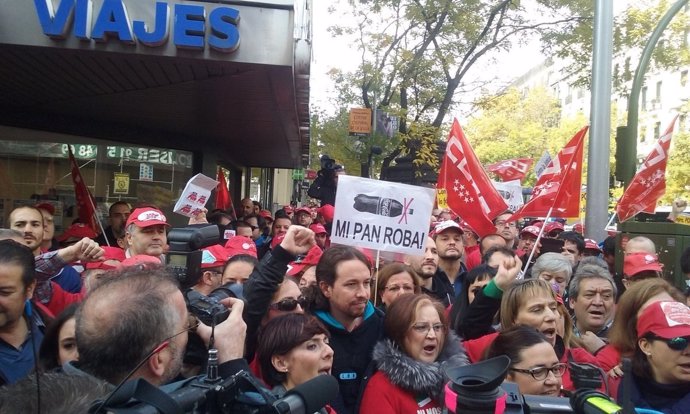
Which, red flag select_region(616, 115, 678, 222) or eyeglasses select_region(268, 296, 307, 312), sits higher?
red flag select_region(616, 115, 678, 222)

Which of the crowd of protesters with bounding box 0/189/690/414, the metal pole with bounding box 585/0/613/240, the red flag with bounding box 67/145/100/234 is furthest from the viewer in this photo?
the metal pole with bounding box 585/0/613/240

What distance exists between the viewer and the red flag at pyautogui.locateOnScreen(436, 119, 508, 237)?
20.5ft

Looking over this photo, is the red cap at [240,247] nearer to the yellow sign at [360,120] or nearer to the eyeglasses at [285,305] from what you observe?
the eyeglasses at [285,305]

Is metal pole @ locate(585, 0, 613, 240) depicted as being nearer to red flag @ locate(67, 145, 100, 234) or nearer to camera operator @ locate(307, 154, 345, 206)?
camera operator @ locate(307, 154, 345, 206)

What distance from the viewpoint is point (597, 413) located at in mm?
1434

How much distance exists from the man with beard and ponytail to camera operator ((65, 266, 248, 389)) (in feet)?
→ 4.59

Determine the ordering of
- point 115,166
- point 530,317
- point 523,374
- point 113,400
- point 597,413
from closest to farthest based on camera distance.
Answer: point 113,400, point 597,413, point 523,374, point 530,317, point 115,166

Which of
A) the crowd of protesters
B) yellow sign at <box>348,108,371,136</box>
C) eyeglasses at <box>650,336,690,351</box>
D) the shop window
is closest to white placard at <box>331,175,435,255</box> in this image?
the crowd of protesters

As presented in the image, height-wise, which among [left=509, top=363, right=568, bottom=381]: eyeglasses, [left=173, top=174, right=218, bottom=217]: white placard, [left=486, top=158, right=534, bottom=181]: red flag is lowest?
[left=509, top=363, right=568, bottom=381]: eyeglasses

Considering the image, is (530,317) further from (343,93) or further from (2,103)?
(343,93)

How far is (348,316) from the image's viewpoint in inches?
135

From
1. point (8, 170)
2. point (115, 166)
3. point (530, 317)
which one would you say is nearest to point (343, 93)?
point (115, 166)

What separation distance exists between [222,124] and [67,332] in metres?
9.18

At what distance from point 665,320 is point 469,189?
3544 millimetres
